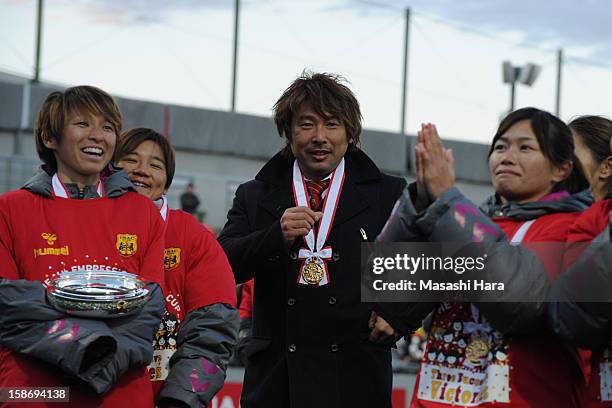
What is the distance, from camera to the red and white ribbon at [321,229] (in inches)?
184

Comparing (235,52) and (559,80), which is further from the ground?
(559,80)

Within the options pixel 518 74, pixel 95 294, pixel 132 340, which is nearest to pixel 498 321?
pixel 132 340

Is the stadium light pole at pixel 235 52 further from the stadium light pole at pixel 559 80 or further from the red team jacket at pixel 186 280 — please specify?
the red team jacket at pixel 186 280

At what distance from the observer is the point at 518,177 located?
12.6ft

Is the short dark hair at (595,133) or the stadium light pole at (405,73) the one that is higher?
the stadium light pole at (405,73)

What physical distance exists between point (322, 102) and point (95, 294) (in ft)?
4.82

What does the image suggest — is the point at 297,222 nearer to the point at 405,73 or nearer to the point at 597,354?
the point at 597,354

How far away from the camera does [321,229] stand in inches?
185

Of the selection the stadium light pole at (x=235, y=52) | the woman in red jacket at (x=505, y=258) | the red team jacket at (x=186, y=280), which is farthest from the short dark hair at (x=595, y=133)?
the stadium light pole at (x=235, y=52)

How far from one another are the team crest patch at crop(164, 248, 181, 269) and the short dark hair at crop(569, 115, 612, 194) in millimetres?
1773

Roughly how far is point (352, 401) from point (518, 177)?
133cm

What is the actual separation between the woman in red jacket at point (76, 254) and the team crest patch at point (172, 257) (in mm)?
361

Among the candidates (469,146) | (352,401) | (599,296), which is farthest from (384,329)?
(469,146)

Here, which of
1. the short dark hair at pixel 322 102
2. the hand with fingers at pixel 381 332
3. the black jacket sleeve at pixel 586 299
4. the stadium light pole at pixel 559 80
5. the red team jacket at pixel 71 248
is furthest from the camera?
the stadium light pole at pixel 559 80
